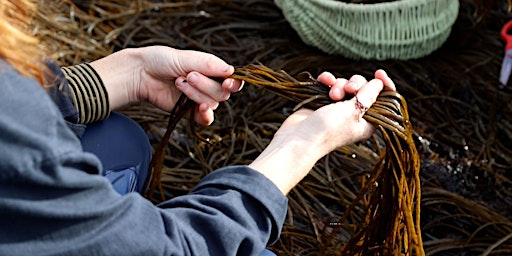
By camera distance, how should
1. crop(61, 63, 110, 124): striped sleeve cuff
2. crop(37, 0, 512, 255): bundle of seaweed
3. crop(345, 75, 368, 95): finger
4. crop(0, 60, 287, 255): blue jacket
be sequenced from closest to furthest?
crop(0, 60, 287, 255): blue jacket → crop(345, 75, 368, 95): finger → crop(61, 63, 110, 124): striped sleeve cuff → crop(37, 0, 512, 255): bundle of seaweed

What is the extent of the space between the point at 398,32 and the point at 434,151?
1.26 feet

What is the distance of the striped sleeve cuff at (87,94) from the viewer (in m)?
1.32

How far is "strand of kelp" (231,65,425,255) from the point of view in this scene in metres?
1.19

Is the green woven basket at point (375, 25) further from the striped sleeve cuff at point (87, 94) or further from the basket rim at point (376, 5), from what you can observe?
the striped sleeve cuff at point (87, 94)

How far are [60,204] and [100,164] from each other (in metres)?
0.08

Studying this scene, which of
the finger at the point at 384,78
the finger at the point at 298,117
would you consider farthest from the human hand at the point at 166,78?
the finger at the point at 384,78

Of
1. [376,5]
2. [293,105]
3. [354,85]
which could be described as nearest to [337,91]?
[354,85]

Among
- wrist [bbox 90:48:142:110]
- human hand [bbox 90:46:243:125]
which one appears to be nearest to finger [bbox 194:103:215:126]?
human hand [bbox 90:46:243:125]

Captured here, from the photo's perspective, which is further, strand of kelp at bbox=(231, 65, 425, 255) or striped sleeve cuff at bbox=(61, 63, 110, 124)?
striped sleeve cuff at bbox=(61, 63, 110, 124)

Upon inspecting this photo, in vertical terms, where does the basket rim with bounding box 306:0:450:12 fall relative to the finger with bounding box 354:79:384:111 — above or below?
below

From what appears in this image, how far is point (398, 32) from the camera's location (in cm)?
218

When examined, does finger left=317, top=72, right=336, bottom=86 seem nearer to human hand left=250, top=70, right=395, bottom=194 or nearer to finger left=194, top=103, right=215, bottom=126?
human hand left=250, top=70, right=395, bottom=194

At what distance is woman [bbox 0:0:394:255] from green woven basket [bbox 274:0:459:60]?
35.5 inches

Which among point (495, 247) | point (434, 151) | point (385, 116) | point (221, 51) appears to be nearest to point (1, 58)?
point (385, 116)
